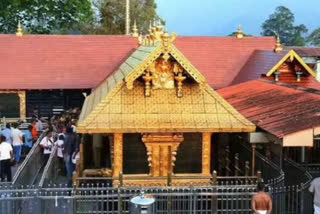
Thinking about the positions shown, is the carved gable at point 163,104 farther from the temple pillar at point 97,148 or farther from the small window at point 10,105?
the small window at point 10,105

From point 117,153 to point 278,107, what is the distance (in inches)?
154

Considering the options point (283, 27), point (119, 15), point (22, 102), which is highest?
point (283, 27)

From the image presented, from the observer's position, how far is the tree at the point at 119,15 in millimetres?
46031

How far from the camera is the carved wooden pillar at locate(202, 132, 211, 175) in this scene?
11.7 meters

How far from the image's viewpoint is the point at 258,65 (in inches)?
872

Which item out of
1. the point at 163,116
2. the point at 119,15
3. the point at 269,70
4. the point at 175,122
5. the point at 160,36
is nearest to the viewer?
the point at 175,122

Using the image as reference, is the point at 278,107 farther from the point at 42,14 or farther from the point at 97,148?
the point at 42,14

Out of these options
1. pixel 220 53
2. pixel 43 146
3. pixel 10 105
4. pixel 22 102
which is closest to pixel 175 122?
pixel 43 146

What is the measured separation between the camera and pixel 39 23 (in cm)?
3728

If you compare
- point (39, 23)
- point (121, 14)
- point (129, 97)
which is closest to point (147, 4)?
point (121, 14)

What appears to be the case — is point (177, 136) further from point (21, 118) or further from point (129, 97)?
point (21, 118)

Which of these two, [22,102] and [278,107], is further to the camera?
[22,102]

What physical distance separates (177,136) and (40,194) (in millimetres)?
3133

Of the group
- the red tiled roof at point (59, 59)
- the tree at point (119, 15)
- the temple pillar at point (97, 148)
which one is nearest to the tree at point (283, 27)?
the tree at point (119, 15)
